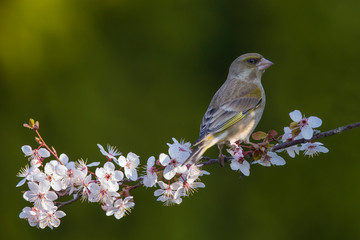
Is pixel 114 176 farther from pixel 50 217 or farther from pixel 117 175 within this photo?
pixel 50 217

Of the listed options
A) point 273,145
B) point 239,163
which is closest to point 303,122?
point 273,145

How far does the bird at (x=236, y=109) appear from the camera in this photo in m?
3.46

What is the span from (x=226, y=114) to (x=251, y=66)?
76cm

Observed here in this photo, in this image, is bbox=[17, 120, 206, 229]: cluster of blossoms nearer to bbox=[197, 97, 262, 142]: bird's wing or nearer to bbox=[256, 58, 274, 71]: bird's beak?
bbox=[197, 97, 262, 142]: bird's wing

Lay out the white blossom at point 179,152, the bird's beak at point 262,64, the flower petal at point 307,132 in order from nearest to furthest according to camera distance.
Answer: the flower petal at point 307,132 < the white blossom at point 179,152 < the bird's beak at point 262,64

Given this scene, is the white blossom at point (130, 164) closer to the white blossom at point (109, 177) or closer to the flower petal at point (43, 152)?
the white blossom at point (109, 177)

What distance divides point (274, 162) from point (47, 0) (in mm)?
4845

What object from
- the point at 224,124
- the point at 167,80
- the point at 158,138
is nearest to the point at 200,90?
the point at 167,80

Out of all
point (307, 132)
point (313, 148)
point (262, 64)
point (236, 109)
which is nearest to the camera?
point (307, 132)

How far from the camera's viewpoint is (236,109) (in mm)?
3805

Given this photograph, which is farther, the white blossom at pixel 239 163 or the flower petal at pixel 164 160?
the white blossom at pixel 239 163

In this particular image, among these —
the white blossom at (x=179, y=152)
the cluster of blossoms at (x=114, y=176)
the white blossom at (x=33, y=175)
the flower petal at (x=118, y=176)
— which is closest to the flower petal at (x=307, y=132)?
the cluster of blossoms at (x=114, y=176)

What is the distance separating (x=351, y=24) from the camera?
266 inches

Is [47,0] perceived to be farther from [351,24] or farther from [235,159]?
[235,159]
